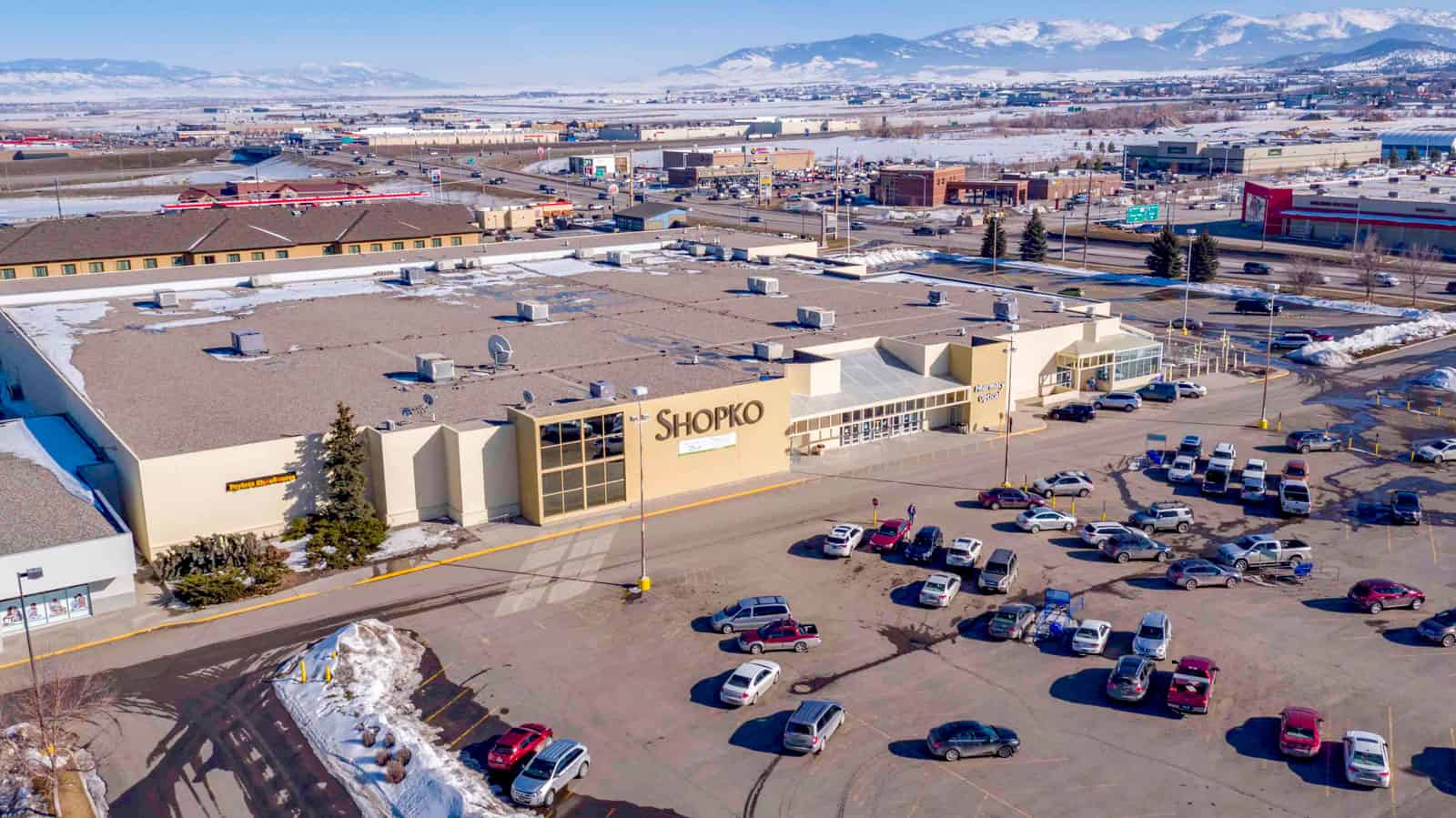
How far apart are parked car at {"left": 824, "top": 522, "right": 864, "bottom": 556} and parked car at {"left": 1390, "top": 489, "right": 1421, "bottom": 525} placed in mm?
17812

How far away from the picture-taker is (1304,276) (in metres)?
81.7

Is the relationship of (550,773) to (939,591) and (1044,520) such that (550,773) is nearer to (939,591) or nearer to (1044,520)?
(939,591)

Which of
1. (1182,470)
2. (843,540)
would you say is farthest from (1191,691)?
(1182,470)

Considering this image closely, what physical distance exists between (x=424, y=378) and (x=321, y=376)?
4.05m

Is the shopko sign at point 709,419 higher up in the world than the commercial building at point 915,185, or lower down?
lower down

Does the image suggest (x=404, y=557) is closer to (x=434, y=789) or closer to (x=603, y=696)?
(x=603, y=696)

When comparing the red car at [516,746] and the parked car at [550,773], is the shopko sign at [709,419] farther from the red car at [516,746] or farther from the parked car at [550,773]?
the parked car at [550,773]

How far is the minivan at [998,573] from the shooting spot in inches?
1298

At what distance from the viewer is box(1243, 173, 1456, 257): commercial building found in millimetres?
96500

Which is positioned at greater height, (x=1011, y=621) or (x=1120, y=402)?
(x=1120, y=402)

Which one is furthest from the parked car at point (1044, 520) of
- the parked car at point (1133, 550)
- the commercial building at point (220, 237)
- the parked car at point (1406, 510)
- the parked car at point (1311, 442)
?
the commercial building at point (220, 237)

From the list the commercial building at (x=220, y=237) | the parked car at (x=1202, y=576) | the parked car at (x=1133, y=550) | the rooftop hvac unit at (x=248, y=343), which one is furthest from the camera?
the commercial building at (x=220, y=237)

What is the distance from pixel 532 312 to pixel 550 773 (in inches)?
1353

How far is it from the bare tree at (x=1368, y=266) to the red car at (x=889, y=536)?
5488 centimetres
